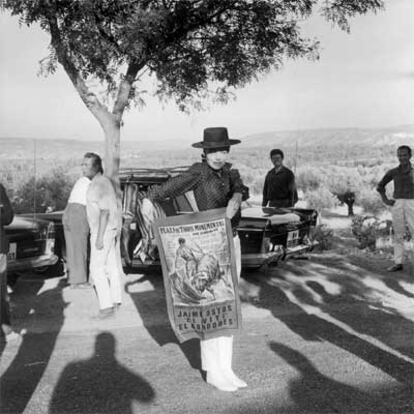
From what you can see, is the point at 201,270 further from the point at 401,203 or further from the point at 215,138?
the point at 401,203

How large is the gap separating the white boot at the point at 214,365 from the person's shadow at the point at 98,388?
429 mm

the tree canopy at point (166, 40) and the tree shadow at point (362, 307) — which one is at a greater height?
the tree canopy at point (166, 40)

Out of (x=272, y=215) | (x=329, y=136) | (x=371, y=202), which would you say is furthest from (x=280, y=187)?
(x=329, y=136)

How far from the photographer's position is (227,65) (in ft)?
43.3

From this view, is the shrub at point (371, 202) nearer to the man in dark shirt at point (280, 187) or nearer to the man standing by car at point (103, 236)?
the man in dark shirt at point (280, 187)

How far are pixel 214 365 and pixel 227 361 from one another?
10 centimetres

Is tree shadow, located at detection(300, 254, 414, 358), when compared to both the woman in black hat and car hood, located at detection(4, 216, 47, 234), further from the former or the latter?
car hood, located at detection(4, 216, 47, 234)

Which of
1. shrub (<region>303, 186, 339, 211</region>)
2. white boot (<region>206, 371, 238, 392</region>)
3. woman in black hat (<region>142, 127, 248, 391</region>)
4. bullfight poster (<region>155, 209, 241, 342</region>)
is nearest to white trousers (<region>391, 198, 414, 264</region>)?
woman in black hat (<region>142, 127, 248, 391</region>)

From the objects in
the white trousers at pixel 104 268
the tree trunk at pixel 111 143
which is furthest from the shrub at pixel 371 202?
the white trousers at pixel 104 268

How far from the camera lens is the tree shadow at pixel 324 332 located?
587cm

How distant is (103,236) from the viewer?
7.71 metres

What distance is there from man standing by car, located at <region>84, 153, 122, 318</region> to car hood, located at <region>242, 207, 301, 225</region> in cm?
219

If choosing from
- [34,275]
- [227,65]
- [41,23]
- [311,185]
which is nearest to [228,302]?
[34,275]

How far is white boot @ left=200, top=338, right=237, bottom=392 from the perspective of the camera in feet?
17.2
